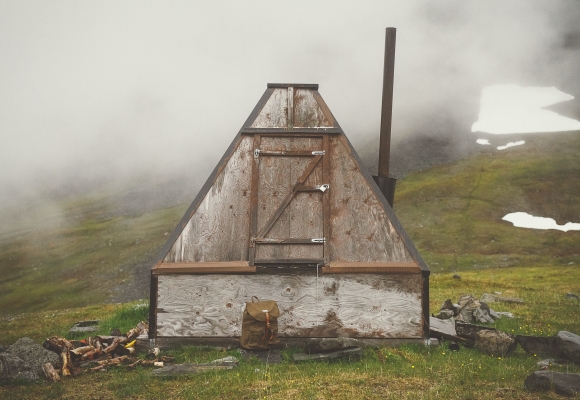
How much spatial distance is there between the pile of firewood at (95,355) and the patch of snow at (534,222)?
6621 cm

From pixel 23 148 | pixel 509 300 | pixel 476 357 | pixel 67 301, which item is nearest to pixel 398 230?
pixel 476 357

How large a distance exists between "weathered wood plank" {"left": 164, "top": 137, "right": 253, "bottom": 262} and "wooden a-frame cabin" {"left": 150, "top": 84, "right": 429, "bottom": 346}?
0.02 meters

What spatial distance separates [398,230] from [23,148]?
210 m

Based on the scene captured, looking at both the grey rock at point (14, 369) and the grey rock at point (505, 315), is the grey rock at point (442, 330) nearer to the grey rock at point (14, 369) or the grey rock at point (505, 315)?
the grey rock at point (505, 315)

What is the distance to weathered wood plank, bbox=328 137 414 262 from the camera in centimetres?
1093

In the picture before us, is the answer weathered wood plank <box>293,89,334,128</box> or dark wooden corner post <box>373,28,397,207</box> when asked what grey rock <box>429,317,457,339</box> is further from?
weathered wood plank <box>293,89,334,128</box>

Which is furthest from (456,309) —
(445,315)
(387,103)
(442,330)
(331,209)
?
(331,209)

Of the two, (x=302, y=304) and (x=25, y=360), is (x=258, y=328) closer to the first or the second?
(x=302, y=304)

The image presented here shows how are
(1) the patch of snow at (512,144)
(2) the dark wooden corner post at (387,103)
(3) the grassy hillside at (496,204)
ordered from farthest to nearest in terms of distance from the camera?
Answer: (1) the patch of snow at (512,144) < (3) the grassy hillside at (496,204) < (2) the dark wooden corner post at (387,103)

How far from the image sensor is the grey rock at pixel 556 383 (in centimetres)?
707

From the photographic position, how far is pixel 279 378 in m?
8.31

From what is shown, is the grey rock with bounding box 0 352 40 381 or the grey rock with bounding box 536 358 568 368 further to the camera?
the grey rock with bounding box 536 358 568 368

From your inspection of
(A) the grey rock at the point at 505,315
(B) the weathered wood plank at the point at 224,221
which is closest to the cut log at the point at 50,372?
(B) the weathered wood plank at the point at 224,221

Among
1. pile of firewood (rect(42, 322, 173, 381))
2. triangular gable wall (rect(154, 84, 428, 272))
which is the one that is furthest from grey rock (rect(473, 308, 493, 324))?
pile of firewood (rect(42, 322, 173, 381))
